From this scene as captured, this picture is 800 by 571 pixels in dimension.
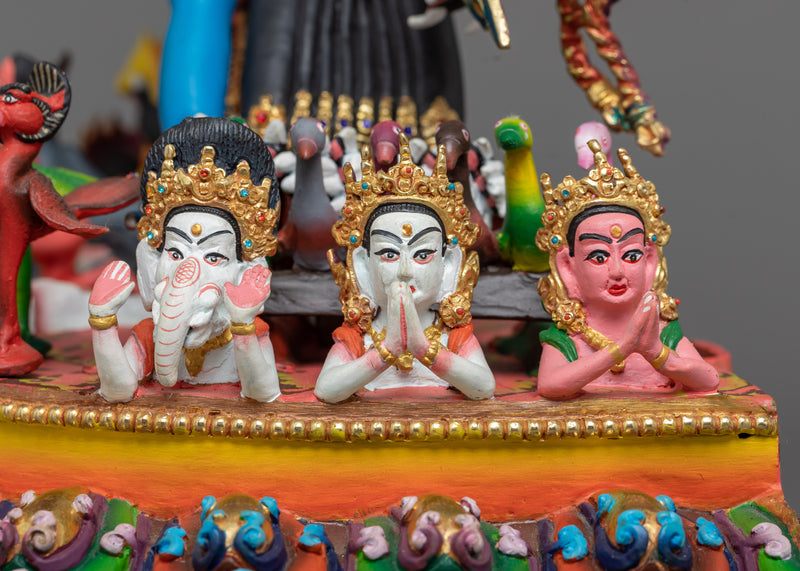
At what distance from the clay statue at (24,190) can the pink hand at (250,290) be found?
0.51 m

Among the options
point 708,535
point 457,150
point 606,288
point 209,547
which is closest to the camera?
point 209,547

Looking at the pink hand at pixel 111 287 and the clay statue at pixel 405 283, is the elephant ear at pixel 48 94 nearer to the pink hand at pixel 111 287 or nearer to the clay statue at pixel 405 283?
the pink hand at pixel 111 287

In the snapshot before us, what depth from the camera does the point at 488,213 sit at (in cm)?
304

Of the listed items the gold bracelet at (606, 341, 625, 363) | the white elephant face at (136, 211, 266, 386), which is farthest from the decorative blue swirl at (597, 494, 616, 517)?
the white elephant face at (136, 211, 266, 386)

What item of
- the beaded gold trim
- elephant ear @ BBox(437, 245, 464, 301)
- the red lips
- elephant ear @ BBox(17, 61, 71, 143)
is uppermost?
elephant ear @ BBox(17, 61, 71, 143)

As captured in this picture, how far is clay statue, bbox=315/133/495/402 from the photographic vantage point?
2217 mm

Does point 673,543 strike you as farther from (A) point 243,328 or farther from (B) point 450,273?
(A) point 243,328

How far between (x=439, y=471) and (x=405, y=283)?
0.44 meters

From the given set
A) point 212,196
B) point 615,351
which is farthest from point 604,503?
point 212,196

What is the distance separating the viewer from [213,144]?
2314mm

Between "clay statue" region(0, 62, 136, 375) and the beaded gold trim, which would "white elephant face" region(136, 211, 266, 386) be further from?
"clay statue" region(0, 62, 136, 375)

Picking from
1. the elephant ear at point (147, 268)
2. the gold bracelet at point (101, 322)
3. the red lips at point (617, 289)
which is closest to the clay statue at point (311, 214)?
the elephant ear at point (147, 268)

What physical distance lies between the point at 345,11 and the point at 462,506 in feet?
6.10

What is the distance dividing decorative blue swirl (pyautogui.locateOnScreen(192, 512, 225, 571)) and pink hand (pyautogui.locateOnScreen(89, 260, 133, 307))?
21.0 inches
